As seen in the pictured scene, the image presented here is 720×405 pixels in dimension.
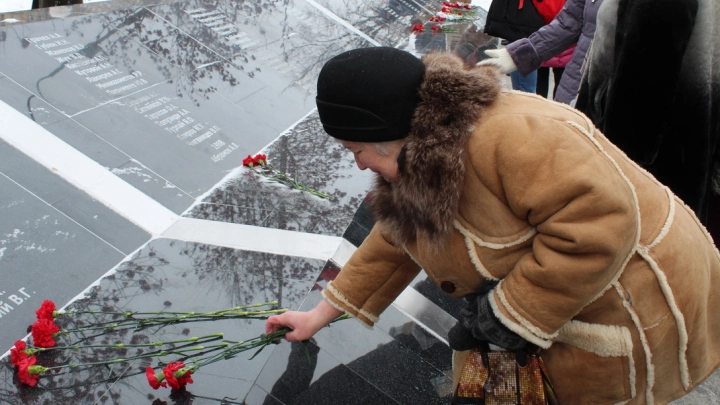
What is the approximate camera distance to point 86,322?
2.25 metres

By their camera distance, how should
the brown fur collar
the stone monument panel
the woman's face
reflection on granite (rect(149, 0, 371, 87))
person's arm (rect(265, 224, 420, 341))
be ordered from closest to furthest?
the brown fur collar, the woman's face, person's arm (rect(265, 224, 420, 341)), the stone monument panel, reflection on granite (rect(149, 0, 371, 87))

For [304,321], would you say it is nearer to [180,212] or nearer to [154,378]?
[154,378]

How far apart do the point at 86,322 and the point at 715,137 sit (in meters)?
2.61

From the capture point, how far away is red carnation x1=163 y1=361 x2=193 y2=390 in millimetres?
1955

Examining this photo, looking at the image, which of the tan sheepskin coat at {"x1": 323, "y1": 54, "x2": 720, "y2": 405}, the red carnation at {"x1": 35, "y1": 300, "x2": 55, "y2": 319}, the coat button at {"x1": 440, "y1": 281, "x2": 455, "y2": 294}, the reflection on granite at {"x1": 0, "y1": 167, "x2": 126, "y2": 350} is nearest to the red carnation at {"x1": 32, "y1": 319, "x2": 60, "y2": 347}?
the red carnation at {"x1": 35, "y1": 300, "x2": 55, "y2": 319}

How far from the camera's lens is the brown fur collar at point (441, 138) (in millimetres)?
1395

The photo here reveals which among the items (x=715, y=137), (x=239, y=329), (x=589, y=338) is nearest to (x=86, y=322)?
(x=239, y=329)

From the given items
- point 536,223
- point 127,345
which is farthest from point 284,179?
point 536,223

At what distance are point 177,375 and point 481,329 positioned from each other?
106 cm

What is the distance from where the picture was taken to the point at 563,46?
12.0 ft

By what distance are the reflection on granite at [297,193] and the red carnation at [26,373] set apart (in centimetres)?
114

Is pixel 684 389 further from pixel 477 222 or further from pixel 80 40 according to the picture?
pixel 80 40

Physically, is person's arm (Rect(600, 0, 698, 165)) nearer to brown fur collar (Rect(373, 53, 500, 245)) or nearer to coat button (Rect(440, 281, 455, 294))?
brown fur collar (Rect(373, 53, 500, 245))

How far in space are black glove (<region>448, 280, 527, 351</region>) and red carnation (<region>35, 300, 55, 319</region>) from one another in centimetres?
142
